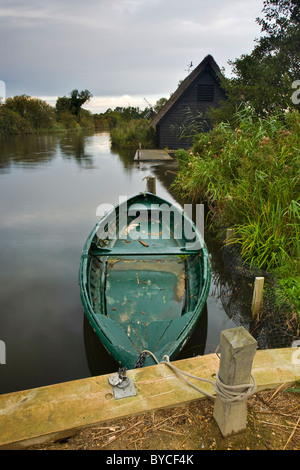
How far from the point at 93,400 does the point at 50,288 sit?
12.1ft

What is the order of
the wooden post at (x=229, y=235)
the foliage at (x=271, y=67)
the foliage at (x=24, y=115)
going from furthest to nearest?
the foliage at (x=24, y=115)
the foliage at (x=271, y=67)
the wooden post at (x=229, y=235)

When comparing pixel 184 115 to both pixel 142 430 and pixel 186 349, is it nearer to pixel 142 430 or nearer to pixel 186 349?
pixel 186 349

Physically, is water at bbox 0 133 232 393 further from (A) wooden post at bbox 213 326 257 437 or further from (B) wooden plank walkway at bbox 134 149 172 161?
(B) wooden plank walkway at bbox 134 149 172 161

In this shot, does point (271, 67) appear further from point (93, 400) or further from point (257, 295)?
point (93, 400)

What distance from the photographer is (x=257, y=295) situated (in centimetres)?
386

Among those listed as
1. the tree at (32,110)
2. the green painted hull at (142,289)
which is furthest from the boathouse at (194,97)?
the tree at (32,110)

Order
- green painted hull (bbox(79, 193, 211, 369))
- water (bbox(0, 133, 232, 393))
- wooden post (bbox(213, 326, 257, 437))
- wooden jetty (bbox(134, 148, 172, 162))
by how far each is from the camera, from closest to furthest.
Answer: wooden post (bbox(213, 326, 257, 437))
green painted hull (bbox(79, 193, 211, 369))
water (bbox(0, 133, 232, 393))
wooden jetty (bbox(134, 148, 172, 162))

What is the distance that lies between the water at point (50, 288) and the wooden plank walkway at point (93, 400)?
5.21ft

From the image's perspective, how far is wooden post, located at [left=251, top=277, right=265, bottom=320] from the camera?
3742 mm

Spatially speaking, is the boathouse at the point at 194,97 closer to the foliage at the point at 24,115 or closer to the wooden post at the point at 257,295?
the wooden post at the point at 257,295

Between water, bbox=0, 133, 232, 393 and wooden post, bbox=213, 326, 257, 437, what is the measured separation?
2057mm

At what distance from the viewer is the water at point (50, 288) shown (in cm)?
367

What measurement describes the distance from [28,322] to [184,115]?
17.7 meters

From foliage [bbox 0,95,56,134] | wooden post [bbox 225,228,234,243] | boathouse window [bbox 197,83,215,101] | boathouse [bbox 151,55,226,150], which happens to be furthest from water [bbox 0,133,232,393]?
foliage [bbox 0,95,56,134]
